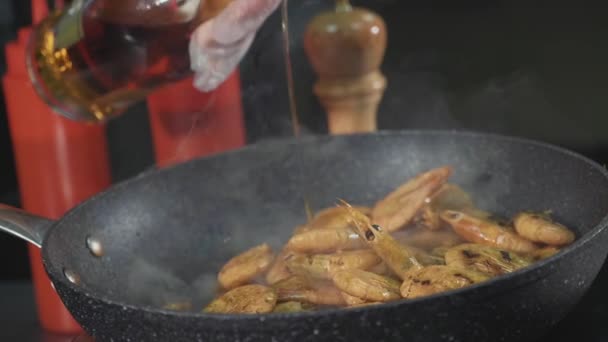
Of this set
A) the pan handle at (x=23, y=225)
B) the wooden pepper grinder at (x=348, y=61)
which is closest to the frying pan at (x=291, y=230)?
the pan handle at (x=23, y=225)

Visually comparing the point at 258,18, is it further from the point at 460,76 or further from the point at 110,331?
the point at 460,76

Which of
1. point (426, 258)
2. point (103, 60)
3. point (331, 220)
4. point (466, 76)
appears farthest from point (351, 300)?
point (466, 76)

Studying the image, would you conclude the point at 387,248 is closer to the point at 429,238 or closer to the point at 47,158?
the point at 429,238

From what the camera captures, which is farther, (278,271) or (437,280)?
(278,271)

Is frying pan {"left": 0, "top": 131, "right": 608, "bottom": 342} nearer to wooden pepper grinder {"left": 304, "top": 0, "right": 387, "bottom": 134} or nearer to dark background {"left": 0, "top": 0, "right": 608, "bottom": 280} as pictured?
wooden pepper grinder {"left": 304, "top": 0, "right": 387, "bottom": 134}

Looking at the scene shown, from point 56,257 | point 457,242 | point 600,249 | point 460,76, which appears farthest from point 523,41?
point 56,257

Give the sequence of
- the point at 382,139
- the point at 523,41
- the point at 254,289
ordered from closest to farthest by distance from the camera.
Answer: the point at 254,289
the point at 382,139
the point at 523,41

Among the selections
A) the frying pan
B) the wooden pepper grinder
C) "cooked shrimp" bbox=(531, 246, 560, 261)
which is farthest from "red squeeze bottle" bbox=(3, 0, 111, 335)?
"cooked shrimp" bbox=(531, 246, 560, 261)
